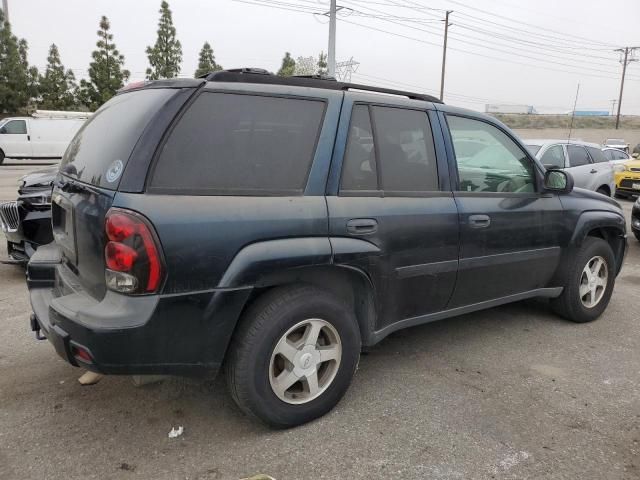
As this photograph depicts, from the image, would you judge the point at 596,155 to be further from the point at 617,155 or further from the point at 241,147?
the point at 241,147

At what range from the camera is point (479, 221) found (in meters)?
3.47

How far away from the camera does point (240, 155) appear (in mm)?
2561

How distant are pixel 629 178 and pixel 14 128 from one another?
→ 22.0 meters

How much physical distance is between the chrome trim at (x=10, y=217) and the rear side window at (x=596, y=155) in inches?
421

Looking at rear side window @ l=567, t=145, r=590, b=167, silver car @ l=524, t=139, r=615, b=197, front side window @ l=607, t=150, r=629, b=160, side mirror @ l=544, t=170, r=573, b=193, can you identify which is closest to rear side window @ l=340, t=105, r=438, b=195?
side mirror @ l=544, t=170, r=573, b=193

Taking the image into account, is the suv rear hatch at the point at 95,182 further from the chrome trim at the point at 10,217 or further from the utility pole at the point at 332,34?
the utility pole at the point at 332,34

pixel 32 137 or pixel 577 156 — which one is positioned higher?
pixel 577 156

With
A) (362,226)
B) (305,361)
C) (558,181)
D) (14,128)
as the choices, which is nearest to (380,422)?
(305,361)

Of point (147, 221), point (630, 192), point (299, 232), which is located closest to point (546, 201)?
point (299, 232)

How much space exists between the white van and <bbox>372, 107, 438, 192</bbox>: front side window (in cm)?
2118

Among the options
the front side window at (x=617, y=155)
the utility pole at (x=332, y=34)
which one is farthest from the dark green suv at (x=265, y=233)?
the utility pole at (x=332, y=34)

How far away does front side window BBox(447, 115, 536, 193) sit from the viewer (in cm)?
352

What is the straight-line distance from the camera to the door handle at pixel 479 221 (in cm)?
343

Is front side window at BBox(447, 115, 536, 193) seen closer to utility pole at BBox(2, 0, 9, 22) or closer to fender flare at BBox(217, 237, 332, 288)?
fender flare at BBox(217, 237, 332, 288)
